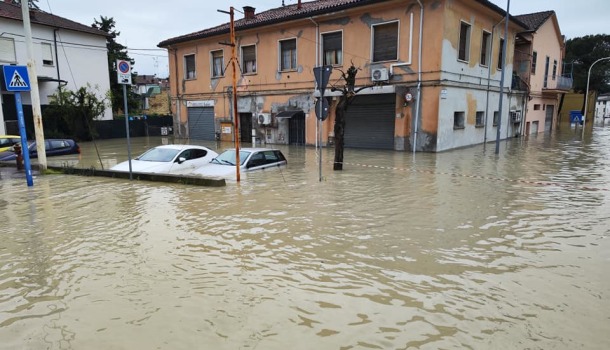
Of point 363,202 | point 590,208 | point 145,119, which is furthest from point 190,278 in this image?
point 145,119

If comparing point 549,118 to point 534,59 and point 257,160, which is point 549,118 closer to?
A: point 534,59

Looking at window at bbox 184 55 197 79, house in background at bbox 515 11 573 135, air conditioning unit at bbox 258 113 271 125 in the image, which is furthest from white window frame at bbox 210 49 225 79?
house in background at bbox 515 11 573 135

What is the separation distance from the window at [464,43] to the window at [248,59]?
11010 mm

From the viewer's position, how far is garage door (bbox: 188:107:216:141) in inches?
1044

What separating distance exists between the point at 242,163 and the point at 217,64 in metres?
15.4

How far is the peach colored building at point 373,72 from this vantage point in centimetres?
1777

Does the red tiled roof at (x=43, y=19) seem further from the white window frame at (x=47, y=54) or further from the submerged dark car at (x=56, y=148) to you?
the submerged dark car at (x=56, y=148)

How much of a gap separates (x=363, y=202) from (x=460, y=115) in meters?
13.3

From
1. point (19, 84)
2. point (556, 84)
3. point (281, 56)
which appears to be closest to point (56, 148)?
point (19, 84)

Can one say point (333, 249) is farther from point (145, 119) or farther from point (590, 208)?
point (145, 119)

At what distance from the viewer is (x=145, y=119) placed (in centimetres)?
3269

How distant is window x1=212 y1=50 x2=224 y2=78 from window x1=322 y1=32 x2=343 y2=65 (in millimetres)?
7420

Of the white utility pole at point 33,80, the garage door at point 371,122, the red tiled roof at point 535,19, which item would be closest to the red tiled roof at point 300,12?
the red tiled roof at point 535,19

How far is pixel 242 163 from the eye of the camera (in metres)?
11.8
